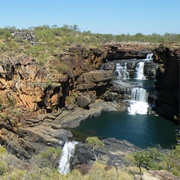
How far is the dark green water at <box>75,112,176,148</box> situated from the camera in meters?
38.2

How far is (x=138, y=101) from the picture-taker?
5272 centimetres

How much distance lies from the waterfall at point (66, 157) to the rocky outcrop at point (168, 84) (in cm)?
2135

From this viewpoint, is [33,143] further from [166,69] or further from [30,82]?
[166,69]

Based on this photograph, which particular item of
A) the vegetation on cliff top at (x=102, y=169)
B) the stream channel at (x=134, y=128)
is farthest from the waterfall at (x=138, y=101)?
the vegetation on cliff top at (x=102, y=169)

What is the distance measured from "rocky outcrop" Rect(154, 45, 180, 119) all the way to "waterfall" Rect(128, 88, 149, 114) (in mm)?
2519

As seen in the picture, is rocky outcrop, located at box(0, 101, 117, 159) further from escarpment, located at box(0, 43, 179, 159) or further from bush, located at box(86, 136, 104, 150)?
bush, located at box(86, 136, 104, 150)

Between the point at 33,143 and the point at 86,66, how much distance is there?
2365cm

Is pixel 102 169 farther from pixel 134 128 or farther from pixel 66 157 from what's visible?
pixel 134 128

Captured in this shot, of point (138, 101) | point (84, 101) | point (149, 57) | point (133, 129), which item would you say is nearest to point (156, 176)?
point (133, 129)

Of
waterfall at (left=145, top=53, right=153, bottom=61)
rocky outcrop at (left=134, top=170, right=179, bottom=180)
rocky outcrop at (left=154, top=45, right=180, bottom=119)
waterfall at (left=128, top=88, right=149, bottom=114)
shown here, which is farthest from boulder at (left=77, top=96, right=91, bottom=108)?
rocky outcrop at (left=134, top=170, right=179, bottom=180)

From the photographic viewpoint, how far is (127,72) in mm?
61500

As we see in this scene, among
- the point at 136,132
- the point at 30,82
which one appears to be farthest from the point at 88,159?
the point at 30,82

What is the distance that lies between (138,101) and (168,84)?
6.59 metres

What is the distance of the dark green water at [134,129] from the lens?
125 feet
